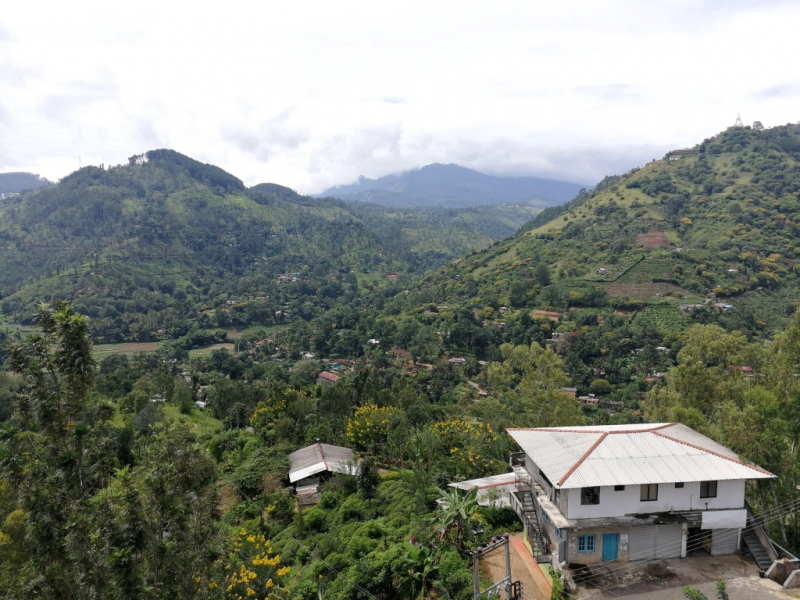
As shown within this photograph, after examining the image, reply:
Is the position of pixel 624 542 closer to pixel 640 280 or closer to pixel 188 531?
pixel 188 531

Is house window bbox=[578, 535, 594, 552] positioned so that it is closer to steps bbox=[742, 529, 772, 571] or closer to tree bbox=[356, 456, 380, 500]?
steps bbox=[742, 529, 772, 571]

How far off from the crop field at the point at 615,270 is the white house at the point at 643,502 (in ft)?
203

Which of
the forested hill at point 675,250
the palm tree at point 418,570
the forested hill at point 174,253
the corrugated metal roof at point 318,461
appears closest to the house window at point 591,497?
the palm tree at point 418,570

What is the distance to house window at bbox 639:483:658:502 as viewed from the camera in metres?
14.1

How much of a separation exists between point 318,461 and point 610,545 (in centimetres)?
1505

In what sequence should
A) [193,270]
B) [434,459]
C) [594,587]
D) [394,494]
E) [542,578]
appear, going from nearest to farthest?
1. [594,587]
2. [542,578]
3. [394,494]
4. [434,459]
5. [193,270]

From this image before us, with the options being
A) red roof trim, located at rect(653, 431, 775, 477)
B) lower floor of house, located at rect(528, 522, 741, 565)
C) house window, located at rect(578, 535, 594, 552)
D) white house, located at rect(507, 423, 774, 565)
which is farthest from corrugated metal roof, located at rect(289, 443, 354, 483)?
red roof trim, located at rect(653, 431, 775, 477)

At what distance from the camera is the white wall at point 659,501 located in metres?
14.0

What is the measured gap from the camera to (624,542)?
14.2m

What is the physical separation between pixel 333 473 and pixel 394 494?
168 inches

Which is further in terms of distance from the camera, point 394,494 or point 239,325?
point 239,325

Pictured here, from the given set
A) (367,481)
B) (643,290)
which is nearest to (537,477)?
(367,481)

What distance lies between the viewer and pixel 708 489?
47.0 ft

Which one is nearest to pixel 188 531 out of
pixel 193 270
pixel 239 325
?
pixel 239 325
